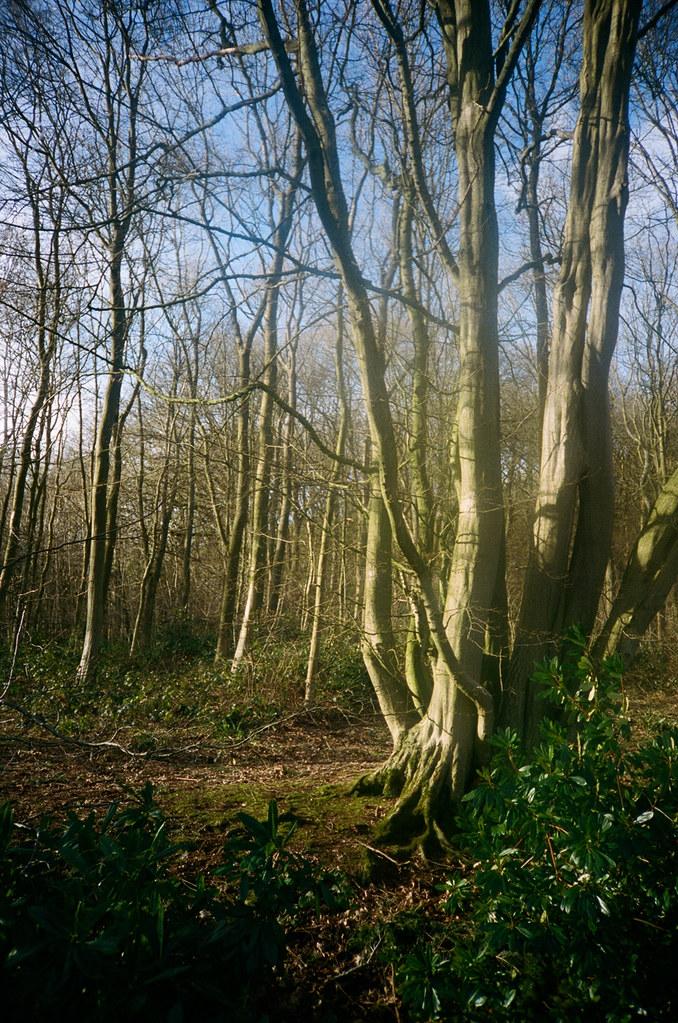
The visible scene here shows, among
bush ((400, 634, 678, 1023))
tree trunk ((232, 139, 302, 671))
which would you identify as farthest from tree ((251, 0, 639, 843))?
tree trunk ((232, 139, 302, 671))

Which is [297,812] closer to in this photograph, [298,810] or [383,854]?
[298,810]

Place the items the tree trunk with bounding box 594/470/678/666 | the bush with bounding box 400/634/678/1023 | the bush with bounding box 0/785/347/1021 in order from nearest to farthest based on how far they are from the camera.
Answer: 1. the bush with bounding box 0/785/347/1021
2. the bush with bounding box 400/634/678/1023
3. the tree trunk with bounding box 594/470/678/666

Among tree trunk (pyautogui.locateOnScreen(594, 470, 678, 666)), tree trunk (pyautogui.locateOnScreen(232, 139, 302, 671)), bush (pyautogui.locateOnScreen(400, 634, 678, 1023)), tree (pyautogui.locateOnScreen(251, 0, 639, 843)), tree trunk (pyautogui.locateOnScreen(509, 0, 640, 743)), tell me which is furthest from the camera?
tree trunk (pyautogui.locateOnScreen(232, 139, 302, 671))

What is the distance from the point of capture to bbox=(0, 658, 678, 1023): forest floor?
9.84ft

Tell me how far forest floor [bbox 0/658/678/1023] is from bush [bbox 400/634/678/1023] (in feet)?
1.51

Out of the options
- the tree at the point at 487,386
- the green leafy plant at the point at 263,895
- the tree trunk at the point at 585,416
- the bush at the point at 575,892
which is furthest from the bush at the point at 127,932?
the tree trunk at the point at 585,416

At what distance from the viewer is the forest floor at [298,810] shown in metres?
3.00

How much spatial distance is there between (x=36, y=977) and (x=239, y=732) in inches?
270

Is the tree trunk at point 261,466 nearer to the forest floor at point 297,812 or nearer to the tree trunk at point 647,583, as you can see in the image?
the forest floor at point 297,812

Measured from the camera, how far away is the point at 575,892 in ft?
7.25

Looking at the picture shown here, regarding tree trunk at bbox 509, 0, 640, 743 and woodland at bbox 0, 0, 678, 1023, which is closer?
woodland at bbox 0, 0, 678, 1023

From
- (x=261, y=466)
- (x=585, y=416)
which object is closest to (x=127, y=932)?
(x=585, y=416)

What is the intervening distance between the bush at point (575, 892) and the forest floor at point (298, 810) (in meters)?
0.46

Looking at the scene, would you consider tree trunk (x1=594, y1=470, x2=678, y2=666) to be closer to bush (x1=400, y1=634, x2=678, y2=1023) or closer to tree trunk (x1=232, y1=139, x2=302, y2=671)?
bush (x1=400, y1=634, x2=678, y2=1023)
